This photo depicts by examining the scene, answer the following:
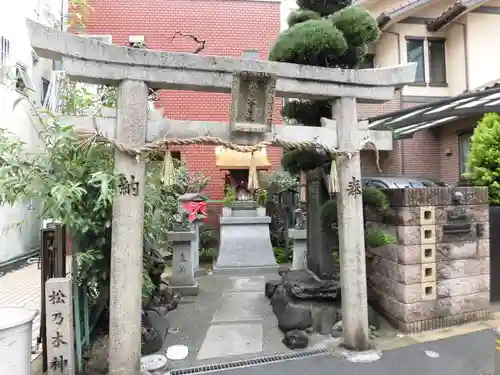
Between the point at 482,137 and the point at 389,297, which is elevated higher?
the point at 482,137

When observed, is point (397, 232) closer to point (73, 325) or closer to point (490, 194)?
point (490, 194)

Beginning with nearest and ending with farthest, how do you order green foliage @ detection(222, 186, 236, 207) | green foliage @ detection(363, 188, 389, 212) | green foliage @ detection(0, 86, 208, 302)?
green foliage @ detection(0, 86, 208, 302)
green foliage @ detection(363, 188, 389, 212)
green foliage @ detection(222, 186, 236, 207)

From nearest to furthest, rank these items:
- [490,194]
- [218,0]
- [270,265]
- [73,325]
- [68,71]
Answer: [68,71], [73,325], [490,194], [270,265], [218,0]

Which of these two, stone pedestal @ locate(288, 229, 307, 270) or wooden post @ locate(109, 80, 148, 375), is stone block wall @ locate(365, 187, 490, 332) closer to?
stone pedestal @ locate(288, 229, 307, 270)

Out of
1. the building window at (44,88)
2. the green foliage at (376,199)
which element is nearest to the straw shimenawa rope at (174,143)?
the green foliage at (376,199)

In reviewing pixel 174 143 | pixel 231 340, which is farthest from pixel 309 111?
pixel 231 340

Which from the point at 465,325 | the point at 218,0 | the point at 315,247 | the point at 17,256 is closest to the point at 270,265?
the point at 315,247

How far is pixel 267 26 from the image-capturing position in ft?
41.8

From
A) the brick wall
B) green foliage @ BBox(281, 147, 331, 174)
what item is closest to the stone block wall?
green foliage @ BBox(281, 147, 331, 174)

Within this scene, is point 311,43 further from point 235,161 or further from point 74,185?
point 235,161

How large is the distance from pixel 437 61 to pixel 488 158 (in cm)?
822

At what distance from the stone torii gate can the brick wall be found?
312 inches

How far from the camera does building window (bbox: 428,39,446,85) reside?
1223 centimetres

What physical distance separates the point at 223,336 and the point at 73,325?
85.3 inches
